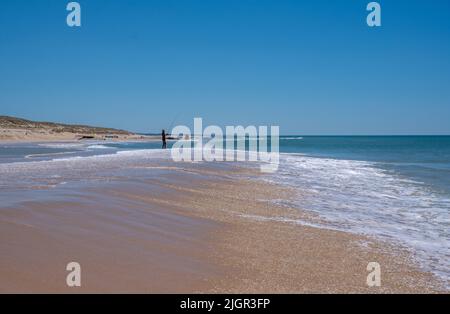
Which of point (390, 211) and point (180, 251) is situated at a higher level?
point (180, 251)

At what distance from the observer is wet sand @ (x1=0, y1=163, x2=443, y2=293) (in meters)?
4.43

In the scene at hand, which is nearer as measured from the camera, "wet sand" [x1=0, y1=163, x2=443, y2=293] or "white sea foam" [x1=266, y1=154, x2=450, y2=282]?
"wet sand" [x1=0, y1=163, x2=443, y2=293]

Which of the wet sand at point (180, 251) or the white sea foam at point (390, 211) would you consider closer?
the wet sand at point (180, 251)

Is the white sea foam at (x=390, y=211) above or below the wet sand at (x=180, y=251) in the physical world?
below

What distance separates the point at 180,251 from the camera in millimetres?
5582

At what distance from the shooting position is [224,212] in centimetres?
865

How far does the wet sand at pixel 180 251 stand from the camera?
175 inches

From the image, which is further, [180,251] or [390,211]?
[390,211]

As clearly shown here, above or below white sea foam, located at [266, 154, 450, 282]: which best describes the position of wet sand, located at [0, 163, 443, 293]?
above
